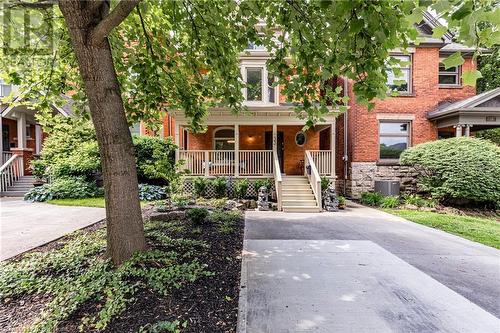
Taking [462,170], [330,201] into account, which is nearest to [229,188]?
[330,201]

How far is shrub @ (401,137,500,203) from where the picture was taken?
30.9ft

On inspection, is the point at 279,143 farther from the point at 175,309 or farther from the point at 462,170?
the point at 175,309

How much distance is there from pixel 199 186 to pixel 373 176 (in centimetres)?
840

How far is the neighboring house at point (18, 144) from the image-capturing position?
12289 mm

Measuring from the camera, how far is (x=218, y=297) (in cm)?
299

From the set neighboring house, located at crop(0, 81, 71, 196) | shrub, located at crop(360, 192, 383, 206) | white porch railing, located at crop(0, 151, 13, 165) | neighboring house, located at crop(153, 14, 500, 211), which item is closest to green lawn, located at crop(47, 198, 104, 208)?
neighboring house, located at crop(0, 81, 71, 196)

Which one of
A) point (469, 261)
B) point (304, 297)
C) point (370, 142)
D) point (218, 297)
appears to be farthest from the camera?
point (370, 142)

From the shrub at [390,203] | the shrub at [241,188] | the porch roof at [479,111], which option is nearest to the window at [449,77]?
the porch roof at [479,111]

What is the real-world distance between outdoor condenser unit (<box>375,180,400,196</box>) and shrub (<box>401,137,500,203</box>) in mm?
1156

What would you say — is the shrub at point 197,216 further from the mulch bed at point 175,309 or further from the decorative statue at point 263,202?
the decorative statue at point 263,202

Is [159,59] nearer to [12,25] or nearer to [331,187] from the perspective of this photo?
[12,25]

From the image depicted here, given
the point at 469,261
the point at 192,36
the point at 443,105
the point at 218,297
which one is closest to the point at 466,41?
the point at 218,297

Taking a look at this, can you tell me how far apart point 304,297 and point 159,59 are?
5346 millimetres

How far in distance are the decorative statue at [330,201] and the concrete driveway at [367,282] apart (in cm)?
307
